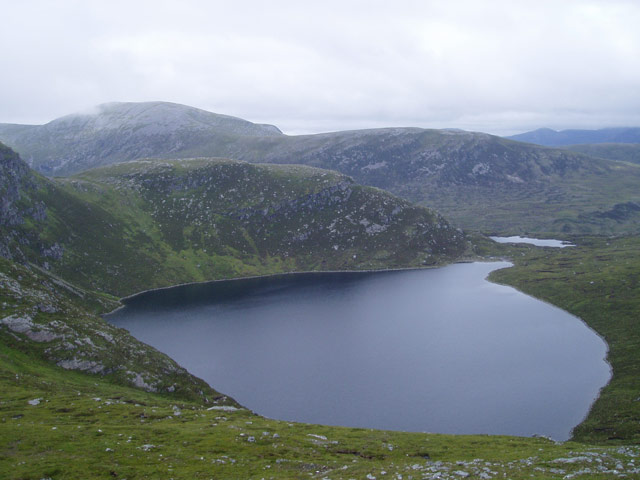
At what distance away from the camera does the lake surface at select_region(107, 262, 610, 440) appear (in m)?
91.4

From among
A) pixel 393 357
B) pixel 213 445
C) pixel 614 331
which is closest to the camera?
pixel 213 445

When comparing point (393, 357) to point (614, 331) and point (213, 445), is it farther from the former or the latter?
point (213, 445)

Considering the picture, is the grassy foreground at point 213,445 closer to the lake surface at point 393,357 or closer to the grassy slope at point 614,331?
the grassy slope at point 614,331

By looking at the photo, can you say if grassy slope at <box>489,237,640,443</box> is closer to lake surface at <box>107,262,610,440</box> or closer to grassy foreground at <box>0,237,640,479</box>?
grassy foreground at <box>0,237,640,479</box>

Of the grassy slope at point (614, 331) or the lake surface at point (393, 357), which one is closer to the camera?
the grassy slope at point (614, 331)

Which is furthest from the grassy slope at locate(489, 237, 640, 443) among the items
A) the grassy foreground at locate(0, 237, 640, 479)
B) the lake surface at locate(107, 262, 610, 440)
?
the lake surface at locate(107, 262, 610, 440)

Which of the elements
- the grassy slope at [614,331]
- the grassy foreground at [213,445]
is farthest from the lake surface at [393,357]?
the grassy foreground at [213,445]

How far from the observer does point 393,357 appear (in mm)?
123875

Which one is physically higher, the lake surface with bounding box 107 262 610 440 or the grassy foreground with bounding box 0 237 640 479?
the grassy foreground with bounding box 0 237 640 479

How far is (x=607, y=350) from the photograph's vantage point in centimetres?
12656

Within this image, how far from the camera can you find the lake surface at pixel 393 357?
9144cm

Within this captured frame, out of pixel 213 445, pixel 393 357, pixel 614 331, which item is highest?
pixel 213 445

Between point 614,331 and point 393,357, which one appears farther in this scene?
point 614,331

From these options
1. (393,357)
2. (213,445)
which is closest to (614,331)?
(393,357)
